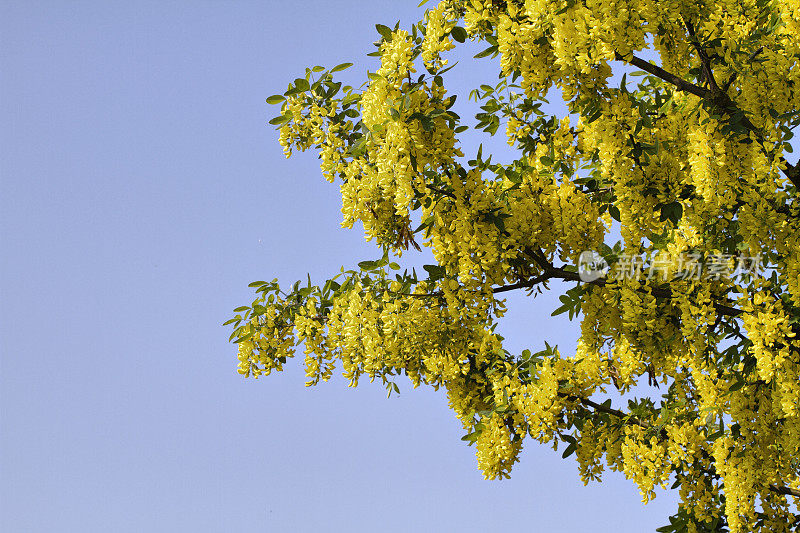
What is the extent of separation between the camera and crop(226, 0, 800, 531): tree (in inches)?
223

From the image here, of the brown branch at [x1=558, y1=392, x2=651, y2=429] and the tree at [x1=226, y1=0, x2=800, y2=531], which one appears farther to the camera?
the brown branch at [x1=558, y1=392, x2=651, y2=429]

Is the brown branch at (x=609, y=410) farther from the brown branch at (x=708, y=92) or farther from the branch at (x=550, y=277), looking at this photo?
the brown branch at (x=708, y=92)

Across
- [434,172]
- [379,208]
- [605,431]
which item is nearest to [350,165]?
[379,208]

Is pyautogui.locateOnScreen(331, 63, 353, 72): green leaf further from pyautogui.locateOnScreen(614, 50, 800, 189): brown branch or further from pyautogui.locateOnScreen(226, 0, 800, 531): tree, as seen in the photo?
pyautogui.locateOnScreen(614, 50, 800, 189): brown branch

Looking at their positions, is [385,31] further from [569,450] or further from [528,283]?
[569,450]

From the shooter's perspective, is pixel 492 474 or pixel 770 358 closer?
pixel 770 358

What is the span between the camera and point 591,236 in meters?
6.21

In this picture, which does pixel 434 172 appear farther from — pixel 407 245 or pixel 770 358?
pixel 770 358

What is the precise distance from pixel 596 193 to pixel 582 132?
2.37 feet

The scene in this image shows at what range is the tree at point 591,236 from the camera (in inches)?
223

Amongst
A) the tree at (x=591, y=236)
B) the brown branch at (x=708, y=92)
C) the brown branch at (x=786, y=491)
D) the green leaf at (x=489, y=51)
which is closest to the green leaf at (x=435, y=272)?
the tree at (x=591, y=236)

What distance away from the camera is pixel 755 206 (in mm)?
5691

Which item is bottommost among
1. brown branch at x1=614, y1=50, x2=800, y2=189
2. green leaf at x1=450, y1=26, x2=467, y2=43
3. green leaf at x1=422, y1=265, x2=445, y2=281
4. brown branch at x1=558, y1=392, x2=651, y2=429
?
brown branch at x1=558, y1=392, x2=651, y2=429

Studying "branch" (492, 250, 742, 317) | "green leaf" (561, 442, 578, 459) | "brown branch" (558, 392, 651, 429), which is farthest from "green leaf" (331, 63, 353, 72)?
"green leaf" (561, 442, 578, 459)
